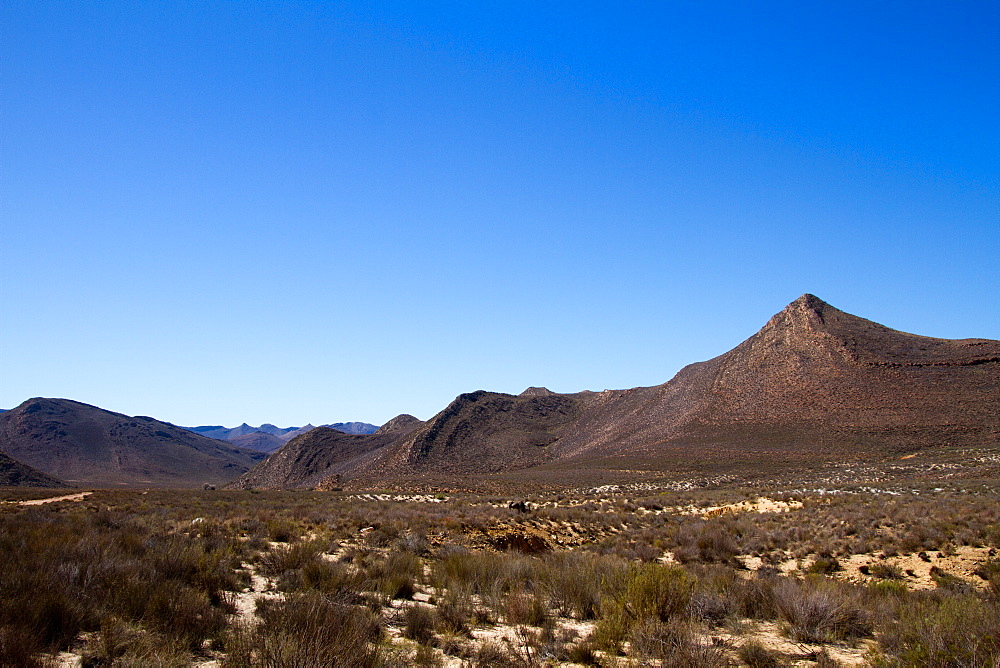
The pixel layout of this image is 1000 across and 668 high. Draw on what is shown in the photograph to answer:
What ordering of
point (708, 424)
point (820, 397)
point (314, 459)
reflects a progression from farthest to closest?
point (314, 459), point (708, 424), point (820, 397)

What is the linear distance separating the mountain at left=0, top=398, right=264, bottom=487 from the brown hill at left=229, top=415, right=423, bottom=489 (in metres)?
21.4

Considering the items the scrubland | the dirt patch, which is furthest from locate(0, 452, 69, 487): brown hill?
the dirt patch

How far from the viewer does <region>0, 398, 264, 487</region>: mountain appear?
4806 inches

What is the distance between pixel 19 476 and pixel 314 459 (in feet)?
143

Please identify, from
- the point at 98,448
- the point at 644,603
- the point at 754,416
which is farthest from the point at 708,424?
the point at 98,448

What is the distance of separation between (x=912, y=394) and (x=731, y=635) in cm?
7019

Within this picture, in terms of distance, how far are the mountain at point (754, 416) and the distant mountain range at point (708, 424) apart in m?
0.25

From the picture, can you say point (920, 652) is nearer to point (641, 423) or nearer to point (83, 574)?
point (83, 574)

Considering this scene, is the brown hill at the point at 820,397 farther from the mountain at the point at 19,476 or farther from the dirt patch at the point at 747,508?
the mountain at the point at 19,476

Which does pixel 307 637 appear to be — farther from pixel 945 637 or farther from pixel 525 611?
pixel 945 637

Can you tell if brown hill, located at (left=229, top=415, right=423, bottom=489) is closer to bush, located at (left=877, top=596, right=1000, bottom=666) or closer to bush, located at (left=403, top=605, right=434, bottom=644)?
bush, located at (left=403, top=605, right=434, bottom=644)

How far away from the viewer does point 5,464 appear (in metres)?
71.4

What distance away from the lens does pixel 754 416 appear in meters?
66.9

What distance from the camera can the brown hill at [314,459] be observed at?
95.6 m
